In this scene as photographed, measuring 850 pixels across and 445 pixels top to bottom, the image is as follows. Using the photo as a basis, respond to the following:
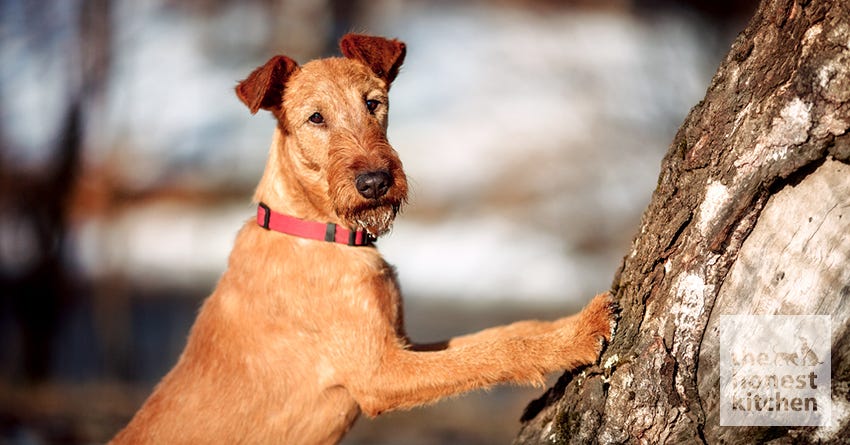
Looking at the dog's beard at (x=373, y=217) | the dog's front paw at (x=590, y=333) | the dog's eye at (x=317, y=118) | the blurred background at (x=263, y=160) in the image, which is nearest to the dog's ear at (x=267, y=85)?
the dog's eye at (x=317, y=118)

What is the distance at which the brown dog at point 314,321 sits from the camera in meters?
3.47

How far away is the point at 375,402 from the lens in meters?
3.47

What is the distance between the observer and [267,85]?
3.73 metres

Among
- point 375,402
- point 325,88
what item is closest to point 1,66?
point 325,88

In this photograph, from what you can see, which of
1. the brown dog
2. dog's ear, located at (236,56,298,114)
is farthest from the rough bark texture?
dog's ear, located at (236,56,298,114)

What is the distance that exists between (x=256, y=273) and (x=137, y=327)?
31.8 ft

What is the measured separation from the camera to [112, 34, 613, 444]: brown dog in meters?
3.47

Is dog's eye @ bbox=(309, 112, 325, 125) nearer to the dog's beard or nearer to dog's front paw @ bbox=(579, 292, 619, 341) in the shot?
the dog's beard

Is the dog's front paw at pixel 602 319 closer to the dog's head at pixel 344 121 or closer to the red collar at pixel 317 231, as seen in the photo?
the dog's head at pixel 344 121

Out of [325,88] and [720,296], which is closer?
[720,296]

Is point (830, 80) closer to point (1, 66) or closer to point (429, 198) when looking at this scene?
point (1, 66)

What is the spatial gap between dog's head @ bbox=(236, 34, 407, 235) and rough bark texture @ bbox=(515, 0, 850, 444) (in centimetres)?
122

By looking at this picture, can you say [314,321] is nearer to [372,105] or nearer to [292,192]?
[292,192]

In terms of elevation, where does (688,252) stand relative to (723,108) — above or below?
below
